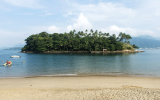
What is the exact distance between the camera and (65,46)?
126 meters

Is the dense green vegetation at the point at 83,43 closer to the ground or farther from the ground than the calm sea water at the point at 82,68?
farther from the ground

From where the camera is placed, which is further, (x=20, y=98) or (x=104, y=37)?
(x=104, y=37)

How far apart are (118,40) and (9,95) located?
451 feet

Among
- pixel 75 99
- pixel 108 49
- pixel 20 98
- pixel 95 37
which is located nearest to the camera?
pixel 75 99

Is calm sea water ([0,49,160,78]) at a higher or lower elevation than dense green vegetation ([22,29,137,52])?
lower

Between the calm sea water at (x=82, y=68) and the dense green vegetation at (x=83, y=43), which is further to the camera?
the dense green vegetation at (x=83, y=43)

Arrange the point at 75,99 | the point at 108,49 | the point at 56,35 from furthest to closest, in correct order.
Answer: the point at 56,35
the point at 108,49
the point at 75,99

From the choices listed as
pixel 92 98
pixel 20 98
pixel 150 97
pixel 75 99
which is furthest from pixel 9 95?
pixel 150 97

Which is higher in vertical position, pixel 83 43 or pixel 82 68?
pixel 83 43

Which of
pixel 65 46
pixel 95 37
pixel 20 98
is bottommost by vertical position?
pixel 20 98

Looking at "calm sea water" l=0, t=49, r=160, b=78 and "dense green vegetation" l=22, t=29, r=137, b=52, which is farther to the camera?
"dense green vegetation" l=22, t=29, r=137, b=52

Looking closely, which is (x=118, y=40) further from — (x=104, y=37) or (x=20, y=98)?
(x=20, y=98)

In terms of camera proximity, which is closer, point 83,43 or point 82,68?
point 82,68

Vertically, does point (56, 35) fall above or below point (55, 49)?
above
